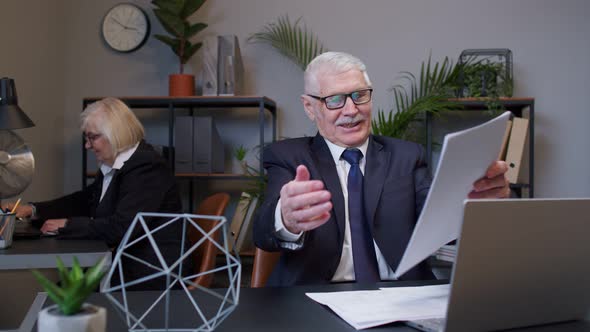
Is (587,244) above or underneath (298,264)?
above

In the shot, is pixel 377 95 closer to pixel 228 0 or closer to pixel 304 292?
pixel 228 0

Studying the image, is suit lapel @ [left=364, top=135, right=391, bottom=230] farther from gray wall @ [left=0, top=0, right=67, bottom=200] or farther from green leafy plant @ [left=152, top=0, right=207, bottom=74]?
gray wall @ [left=0, top=0, right=67, bottom=200]

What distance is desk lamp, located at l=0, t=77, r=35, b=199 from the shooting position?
237cm

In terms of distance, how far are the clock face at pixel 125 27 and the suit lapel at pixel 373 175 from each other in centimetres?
285

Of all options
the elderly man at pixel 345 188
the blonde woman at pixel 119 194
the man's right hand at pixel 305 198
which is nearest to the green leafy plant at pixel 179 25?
the blonde woman at pixel 119 194

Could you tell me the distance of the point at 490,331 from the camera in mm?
854

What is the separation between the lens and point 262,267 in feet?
5.14

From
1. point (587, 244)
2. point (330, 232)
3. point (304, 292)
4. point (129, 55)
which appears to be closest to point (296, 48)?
point (129, 55)

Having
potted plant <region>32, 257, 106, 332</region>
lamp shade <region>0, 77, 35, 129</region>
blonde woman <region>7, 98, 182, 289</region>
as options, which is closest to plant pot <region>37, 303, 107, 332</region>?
potted plant <region>32, 257, 106, 332</region>

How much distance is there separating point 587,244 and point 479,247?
0.21 metres

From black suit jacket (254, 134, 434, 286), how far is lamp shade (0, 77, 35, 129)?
1230mm

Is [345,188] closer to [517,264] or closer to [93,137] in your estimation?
[517,264]

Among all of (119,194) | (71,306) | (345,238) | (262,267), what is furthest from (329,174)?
(119,194)

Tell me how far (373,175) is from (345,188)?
9 centimetres
